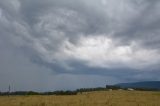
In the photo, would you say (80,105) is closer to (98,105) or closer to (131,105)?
(98,105)

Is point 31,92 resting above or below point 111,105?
above

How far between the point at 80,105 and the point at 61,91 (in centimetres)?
8538

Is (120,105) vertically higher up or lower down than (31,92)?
lower down

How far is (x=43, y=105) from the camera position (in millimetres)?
47250

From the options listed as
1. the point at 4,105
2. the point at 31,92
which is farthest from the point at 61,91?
the point at 4,105

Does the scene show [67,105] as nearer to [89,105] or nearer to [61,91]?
[89,105]

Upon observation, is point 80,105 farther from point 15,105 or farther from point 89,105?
point 15,105

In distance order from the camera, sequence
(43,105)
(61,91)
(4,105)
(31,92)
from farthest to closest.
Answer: (61,91) → (31,92) → (4,105) → (43,105)

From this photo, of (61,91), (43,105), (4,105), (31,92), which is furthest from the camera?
(61,91)

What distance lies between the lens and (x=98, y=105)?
159 ft

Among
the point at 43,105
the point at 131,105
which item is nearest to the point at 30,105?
the point at 43,105

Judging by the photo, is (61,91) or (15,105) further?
(61,91)

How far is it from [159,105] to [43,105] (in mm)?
16840

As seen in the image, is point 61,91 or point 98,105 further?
point 61,91
